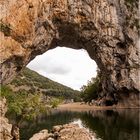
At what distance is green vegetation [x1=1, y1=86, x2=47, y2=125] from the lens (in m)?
41.0

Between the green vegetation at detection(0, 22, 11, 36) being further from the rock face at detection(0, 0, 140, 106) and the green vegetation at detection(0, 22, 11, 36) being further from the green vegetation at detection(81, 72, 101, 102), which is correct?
the green vegetation at detection(81, 72, 101, 102)

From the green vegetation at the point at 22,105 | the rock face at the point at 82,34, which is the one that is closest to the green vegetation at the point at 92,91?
the rock face at the point at 82,34

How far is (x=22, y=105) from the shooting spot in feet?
135

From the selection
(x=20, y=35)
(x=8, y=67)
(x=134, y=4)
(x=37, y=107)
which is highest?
(x=134, y=4)

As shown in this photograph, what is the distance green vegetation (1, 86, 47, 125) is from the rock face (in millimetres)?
13635

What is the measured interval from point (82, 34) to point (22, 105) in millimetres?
35758

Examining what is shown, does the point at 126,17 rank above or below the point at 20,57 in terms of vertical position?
above

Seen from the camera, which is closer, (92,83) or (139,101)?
(139,101)

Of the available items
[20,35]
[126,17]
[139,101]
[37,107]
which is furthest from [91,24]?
[37,107]

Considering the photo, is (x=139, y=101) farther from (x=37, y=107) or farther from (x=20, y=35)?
(x=37, y=107)

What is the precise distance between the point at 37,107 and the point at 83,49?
41671 millimetres

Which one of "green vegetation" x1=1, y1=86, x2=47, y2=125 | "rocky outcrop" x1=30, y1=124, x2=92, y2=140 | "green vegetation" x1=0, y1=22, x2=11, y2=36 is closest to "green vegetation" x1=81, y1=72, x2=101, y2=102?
"green vegetation" x1=0, y1=22, x2=11, y2=36

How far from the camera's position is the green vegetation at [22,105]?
41.0 m

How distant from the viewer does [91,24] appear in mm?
72062
